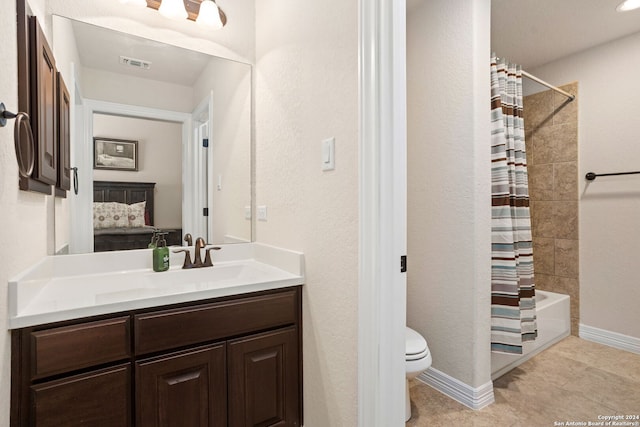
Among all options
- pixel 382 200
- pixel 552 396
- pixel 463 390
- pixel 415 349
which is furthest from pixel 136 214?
pixel 552 396

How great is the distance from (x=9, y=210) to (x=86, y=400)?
2.11ft

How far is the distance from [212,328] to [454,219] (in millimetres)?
1385

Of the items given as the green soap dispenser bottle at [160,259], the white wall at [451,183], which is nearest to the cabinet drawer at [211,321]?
the green soap dispenser bottle at [160,259]

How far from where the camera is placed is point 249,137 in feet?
6.34

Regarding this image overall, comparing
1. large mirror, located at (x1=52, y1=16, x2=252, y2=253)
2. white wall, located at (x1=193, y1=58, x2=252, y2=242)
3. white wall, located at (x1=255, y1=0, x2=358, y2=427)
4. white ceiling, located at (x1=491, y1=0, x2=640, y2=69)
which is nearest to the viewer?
white wall, located at (x1=255, y1=0, x2=358, y2=427)

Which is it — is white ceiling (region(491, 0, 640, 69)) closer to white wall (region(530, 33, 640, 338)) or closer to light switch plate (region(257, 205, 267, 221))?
white wall (region(530, 33, 640, 338))

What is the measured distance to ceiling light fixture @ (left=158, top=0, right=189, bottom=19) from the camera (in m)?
1.63

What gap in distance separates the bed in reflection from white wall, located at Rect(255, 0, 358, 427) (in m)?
0.63

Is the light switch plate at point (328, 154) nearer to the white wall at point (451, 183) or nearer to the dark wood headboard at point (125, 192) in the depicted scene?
the white wall at point (451, 183)

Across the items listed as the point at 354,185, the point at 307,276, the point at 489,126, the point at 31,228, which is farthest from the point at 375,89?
the point at 31,228

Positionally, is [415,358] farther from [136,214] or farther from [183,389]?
[136,214]

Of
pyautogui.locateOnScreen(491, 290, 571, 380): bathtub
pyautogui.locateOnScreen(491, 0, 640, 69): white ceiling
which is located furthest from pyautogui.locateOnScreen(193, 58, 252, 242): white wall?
pyautogui.locateOnScreen(491, 290, 571, 380): bathtub

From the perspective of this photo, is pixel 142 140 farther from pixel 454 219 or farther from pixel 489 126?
pixel 489 126

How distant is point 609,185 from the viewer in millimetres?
2467
